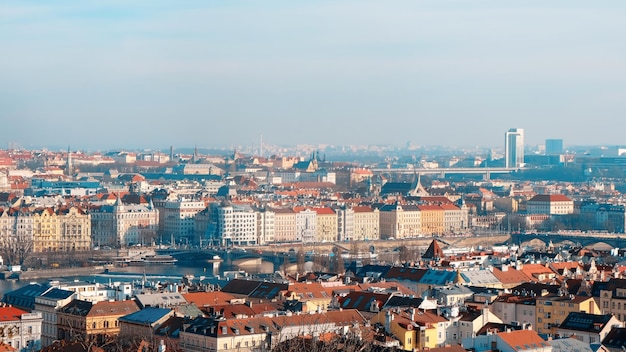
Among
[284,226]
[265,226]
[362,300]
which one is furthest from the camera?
[284,226]

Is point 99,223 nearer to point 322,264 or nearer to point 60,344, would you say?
point 322,264

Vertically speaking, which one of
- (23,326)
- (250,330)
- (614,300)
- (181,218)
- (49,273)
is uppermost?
(250,330)

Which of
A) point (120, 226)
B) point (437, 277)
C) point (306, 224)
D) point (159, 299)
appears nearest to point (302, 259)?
point (437, 277)

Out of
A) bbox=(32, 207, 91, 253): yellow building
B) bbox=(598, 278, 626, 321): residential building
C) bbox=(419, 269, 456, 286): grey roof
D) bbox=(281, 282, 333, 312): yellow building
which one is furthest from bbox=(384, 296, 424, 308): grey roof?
bbox=(32, 207, 91, 253): yellow building

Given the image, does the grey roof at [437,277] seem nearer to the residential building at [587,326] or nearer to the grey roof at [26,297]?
the residential building at [587,326]

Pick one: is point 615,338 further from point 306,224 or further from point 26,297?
point 306,224

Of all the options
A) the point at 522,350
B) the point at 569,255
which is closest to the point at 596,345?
the point at 522,350

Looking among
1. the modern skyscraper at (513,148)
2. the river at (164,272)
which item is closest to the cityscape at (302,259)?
the river at (164,272)

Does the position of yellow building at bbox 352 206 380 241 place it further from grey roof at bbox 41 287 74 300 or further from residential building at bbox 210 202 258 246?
grey roof at bbox 41 287 74 300
